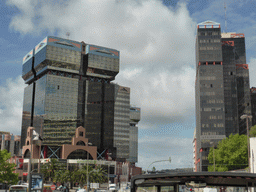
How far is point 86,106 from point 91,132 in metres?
14.4

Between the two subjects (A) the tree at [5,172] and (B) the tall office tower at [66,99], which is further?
(B) the tall office tower at [66,99]

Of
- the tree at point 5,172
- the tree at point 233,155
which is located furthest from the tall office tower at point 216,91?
the tree at point 5,172

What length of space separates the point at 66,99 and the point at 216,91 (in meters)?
75.8

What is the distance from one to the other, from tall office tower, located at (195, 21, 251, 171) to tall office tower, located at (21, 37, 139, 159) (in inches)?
1956

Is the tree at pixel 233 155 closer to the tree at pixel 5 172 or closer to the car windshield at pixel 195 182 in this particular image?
the tree at pixel 5 172

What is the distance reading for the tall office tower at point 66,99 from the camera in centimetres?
17138

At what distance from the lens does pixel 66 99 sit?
181 m

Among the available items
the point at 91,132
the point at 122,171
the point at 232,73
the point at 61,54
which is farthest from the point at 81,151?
the point at 232,73

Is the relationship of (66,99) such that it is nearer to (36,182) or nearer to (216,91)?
(216,91)

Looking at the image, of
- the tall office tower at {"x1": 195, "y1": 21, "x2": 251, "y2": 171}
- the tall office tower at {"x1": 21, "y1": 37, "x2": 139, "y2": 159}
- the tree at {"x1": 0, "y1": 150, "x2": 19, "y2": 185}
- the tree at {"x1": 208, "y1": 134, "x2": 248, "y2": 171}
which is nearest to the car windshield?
the tree at {"x1": 0, "y1": 150, "x2": 19, "y2": 185}

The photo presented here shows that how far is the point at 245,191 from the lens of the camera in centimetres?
1144

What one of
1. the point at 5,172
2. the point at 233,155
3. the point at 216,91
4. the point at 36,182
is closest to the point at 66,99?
the point at 216,91

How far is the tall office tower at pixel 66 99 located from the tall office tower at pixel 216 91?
49676 mm

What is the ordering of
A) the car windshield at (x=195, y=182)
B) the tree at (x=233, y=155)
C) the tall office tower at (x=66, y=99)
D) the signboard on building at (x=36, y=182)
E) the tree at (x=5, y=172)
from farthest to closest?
the tall office tower at (x=66, y=99) < the tree at (x=233, y=155) < the tree at (x=5, y=172) < the signboard on building at (x=36, y=182) < the car windshield at (x=195, y=182)
